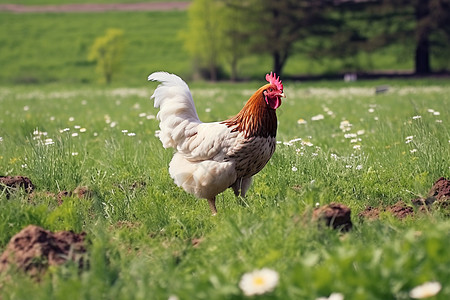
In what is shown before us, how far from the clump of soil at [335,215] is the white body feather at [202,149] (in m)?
1.08

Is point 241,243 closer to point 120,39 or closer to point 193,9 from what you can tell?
point 193,9

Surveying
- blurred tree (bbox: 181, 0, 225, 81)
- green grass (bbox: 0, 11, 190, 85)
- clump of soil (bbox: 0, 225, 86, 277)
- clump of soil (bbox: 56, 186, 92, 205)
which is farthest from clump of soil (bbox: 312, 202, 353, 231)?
green grass (bbox: 0, 11, 190, 85)

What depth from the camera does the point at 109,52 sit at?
39562 mm

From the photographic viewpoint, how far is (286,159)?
16.8ft

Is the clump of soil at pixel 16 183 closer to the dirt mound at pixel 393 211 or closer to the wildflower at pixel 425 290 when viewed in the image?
the dirt mound at pixel 393 211

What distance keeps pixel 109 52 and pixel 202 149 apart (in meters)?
36.8

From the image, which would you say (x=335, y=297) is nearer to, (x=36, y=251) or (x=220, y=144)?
(x=36, y=251)

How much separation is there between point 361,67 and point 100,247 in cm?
3507

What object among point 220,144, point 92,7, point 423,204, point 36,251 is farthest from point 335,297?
point 92,7

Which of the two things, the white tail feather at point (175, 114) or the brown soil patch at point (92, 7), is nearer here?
the white tail feather at point (175, 114)

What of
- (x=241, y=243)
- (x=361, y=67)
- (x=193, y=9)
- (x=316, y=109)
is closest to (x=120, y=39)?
(x=193, y=9)

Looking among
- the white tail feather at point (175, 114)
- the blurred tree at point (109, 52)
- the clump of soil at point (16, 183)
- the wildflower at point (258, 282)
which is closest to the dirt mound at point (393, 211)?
the white tail feather at point (175, 114)

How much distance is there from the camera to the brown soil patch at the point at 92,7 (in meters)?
55.5

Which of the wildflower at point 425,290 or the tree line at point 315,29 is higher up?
the wildflower at point 425,290
